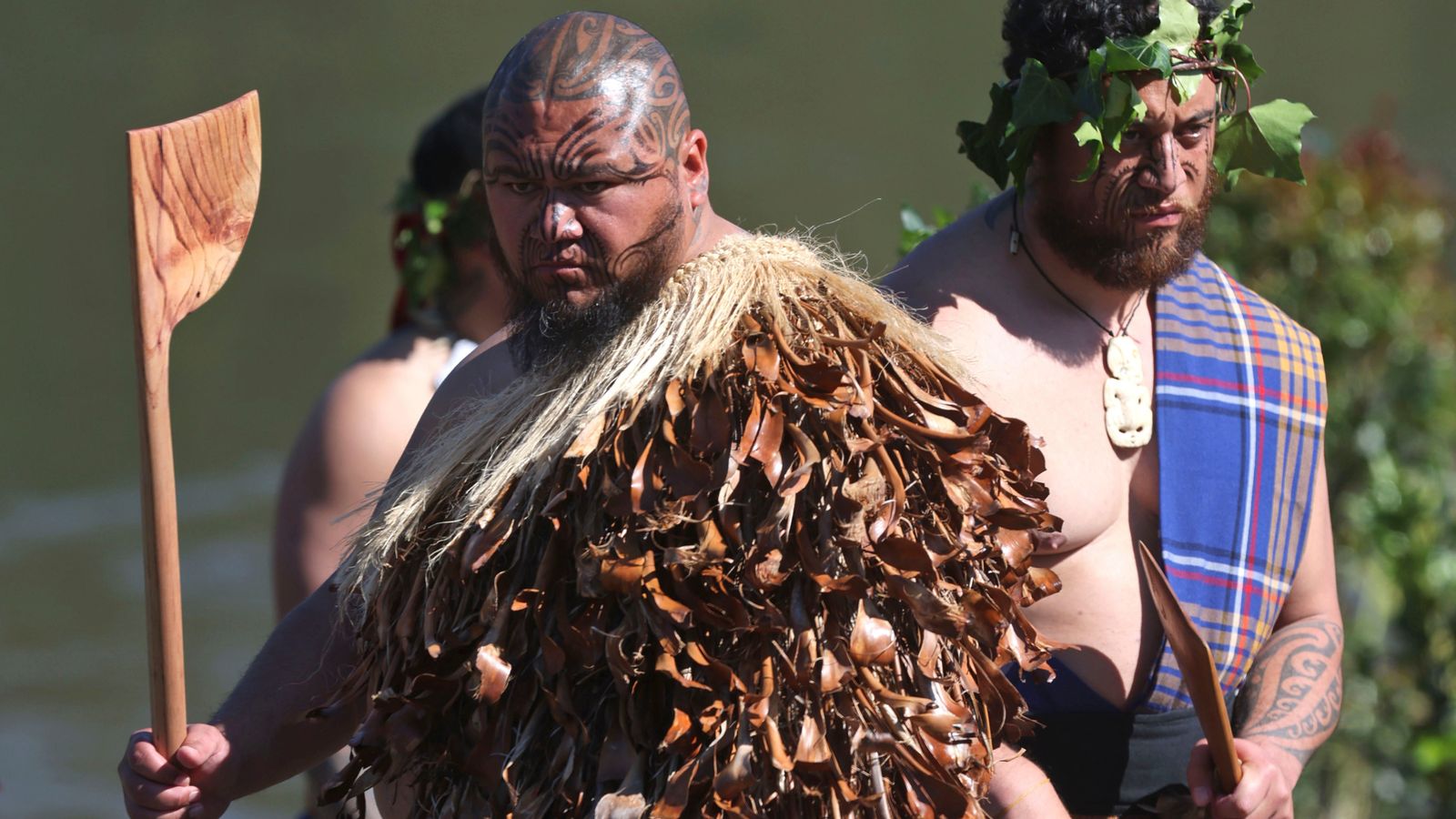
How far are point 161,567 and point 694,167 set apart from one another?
2.73 feet

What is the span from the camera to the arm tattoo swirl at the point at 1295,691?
2.55 m

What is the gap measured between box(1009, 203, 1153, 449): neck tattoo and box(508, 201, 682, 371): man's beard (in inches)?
30.3

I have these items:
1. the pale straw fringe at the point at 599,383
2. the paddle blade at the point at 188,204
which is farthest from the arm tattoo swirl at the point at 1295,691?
the paddle blade at the point at 188,204

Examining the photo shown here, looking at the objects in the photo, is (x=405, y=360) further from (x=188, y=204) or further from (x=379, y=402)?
(x=188, y=204)

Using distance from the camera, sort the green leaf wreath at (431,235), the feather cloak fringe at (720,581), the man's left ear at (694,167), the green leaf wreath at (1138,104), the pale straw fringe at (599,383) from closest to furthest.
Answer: the feather cloak fringe at (720,581)
the pale straw fringe at (599,383)
the man's left ear at (694,167)
the green leaf wreath at (1138,104)
the green leaf wreath at (431,235)

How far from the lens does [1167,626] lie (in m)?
2.26

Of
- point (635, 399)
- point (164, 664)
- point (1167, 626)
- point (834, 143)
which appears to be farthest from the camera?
point (834, 143)

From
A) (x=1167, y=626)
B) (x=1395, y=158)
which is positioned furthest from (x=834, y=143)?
(x=1167, y=626)

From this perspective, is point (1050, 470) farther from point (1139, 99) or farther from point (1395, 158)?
point (1395, 158)

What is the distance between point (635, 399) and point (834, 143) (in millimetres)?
3870

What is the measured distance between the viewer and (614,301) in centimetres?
199

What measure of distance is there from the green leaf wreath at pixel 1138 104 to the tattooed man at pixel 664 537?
0.52m

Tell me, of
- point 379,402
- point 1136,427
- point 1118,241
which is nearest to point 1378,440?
point 1136,427

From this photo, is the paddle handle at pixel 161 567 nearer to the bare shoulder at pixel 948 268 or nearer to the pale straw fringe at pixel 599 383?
the pale straw fringe at pixel 599 383
